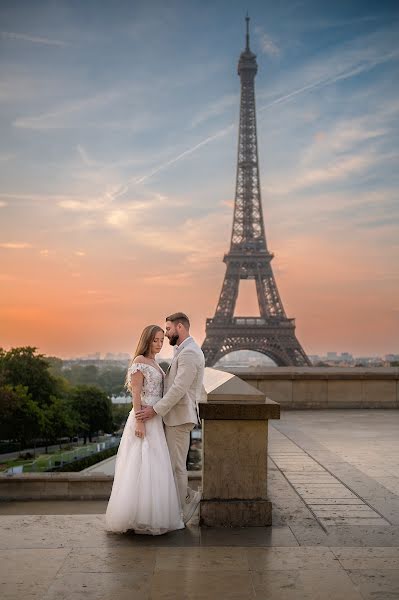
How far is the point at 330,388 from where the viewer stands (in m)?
17.0

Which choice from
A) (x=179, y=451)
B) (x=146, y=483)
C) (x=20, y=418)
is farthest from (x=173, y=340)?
(x=20, y=418)

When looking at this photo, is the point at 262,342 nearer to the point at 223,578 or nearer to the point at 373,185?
the point at 373,185

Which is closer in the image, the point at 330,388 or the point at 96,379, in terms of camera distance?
the point at 330,388

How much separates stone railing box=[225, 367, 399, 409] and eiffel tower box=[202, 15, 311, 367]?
54328 millimetres

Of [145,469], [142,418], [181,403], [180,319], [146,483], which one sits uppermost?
[180,319]

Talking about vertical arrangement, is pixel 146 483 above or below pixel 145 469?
below

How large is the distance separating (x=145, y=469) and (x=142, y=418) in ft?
1.56

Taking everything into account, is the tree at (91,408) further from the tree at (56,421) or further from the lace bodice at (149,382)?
the lace bodice at (149,382)

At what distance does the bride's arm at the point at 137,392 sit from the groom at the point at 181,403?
61mm

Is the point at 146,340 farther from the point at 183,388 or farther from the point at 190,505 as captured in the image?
the point at 190,505

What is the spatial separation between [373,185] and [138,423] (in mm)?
54117

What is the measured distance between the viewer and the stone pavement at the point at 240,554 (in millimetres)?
4879

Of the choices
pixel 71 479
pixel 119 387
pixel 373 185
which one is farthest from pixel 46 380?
pixel 119 387

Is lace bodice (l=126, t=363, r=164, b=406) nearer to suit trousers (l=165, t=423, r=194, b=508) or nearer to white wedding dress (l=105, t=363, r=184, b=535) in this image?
white wedding dress (l=105, t=363, r=184, b=535)
